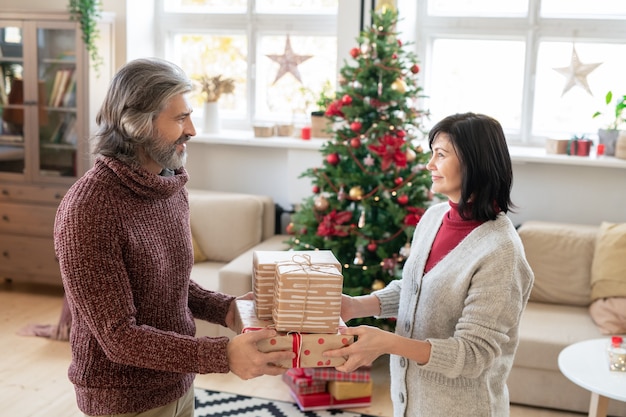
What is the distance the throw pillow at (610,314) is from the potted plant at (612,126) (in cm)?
98

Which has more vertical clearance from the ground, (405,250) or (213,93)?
(213,93)

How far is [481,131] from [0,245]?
13.8 ft

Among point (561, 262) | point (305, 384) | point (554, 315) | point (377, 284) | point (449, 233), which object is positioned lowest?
point (305, 384)

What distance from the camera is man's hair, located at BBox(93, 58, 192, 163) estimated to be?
5.86 ft

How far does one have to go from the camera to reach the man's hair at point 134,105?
1787 millimetres

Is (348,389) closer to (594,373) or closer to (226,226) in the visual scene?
(594,373)

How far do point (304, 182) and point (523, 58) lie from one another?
153 centimetres

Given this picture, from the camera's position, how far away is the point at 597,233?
4.23m

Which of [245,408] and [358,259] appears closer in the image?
[245,408]

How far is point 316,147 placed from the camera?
4.86m

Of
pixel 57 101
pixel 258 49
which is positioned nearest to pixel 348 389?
pixel 258 49

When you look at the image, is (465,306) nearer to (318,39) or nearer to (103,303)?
(103,303)

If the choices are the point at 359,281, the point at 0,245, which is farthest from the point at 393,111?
the point at 0,245

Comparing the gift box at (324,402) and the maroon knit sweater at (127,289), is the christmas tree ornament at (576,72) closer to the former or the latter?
the gift box at (324,402)
